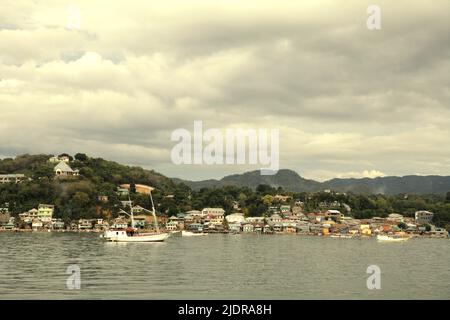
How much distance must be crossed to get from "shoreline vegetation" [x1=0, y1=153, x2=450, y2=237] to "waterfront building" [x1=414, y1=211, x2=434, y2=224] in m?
0.27

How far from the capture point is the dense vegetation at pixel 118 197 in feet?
461

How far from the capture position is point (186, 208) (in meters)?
152

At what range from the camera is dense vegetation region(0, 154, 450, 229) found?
140m

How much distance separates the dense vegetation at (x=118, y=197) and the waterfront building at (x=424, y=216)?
2.40 m

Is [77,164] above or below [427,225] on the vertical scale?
above

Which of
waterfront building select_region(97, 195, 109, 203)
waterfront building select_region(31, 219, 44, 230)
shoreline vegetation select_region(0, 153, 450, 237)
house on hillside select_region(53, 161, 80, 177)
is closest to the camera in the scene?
waterfront building select_region(31, 219, 44, 230)

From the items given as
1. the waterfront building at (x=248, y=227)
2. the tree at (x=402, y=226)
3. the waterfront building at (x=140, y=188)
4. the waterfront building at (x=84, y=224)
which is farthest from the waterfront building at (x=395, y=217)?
the waterfront building at (x=84, y=224)

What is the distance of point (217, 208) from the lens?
15262 centimetres

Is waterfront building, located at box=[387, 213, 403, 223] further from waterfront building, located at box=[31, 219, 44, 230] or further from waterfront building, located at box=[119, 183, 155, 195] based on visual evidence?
waterfront building, located at box=[31, 219, 44, 230]

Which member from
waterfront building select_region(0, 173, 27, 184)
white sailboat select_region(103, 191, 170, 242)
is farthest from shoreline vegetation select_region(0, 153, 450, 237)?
white sailboat select_region(103, 191, 170, 242)

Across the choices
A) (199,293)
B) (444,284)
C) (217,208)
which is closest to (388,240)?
(217,208)

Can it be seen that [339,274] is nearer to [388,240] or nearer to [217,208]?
[388,240]

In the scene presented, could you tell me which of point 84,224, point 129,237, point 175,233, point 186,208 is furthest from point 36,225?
point 129,237
